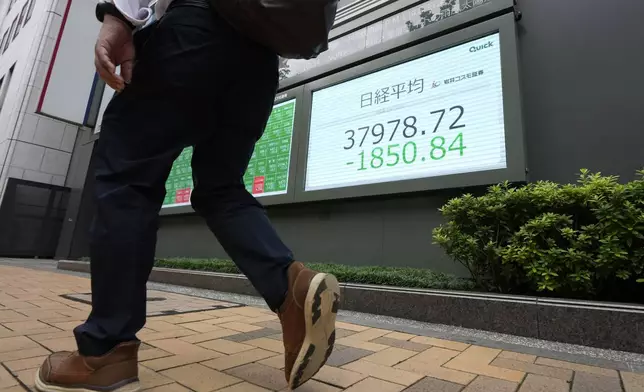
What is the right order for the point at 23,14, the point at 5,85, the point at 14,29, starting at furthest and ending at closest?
the point at 14,29 → the point at 23,14 → the point at 5,85

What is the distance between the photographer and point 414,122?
10.7ft

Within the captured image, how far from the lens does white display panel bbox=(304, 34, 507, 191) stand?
2867mm

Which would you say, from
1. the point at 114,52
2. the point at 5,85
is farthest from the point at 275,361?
the point at 5,85

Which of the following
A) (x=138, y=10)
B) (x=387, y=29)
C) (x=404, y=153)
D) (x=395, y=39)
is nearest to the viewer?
(x=138, y=10)

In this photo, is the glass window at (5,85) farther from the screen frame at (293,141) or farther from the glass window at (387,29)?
the screen frame at (293,141)

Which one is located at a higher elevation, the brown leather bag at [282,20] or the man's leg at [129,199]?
the brown leather bag at [282,20]

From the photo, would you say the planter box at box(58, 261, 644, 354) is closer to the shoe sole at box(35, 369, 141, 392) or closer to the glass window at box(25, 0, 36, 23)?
the shoe sole at box(35, 369, 141, 392)

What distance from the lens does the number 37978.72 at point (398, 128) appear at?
9.93 feet

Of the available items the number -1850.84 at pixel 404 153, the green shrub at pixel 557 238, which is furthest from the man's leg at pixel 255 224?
the number -1850.84 at pixel 404 153

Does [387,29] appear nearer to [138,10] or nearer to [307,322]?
[138,10]

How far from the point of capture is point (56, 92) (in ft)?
10.8

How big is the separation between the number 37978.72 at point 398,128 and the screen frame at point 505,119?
0.39 metres

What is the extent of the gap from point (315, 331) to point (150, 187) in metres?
0.57

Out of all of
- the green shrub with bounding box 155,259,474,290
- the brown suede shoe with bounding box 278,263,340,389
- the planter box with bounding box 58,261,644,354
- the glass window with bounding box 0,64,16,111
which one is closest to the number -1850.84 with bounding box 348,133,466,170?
the green shrub with bounding box 155,259,474,290
